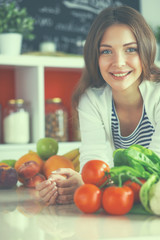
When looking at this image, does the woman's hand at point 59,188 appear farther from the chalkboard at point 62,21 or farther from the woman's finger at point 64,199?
the chalkboard at point 62,21

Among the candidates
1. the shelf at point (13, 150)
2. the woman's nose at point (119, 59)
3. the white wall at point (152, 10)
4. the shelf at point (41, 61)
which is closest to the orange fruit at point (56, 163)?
the woman's nose at point (119, 59)

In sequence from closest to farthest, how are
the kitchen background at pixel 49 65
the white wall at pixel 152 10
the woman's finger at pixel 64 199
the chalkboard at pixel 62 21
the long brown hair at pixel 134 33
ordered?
1. the woman's finger at pixel 64 199
2. the long brown hair at pixel 134 33
3. the kitchen background at pixel 49 65
4. the chalkboard at pixel 62 21
5. the white wall at pixel 152 10

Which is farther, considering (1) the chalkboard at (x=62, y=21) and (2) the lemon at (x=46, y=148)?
(1) the chalkboard at (x=62, y=21)

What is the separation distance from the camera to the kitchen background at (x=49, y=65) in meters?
2.58

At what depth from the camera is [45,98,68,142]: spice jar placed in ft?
8.77

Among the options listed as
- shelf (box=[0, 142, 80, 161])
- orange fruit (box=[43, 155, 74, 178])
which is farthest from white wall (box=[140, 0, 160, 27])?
orange fruit (box=[43, 155, 74, 178])

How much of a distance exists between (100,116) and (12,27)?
1.30 meters

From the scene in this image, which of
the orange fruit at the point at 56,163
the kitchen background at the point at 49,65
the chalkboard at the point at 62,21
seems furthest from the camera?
the chalkboard at the point at 62,21

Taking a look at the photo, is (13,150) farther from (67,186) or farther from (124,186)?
(124,186)

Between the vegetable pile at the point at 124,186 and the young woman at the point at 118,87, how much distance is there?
182 millimetres

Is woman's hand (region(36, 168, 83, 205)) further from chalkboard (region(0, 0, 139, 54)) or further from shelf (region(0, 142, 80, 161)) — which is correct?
chalkboard (region(0, 0, 139, 54))

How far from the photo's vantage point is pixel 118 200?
0.76 metres

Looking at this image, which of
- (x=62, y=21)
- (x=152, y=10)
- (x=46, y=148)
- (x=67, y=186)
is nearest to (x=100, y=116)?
(x=46, y=148)

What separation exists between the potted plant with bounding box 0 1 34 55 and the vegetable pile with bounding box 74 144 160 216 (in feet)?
5.83
